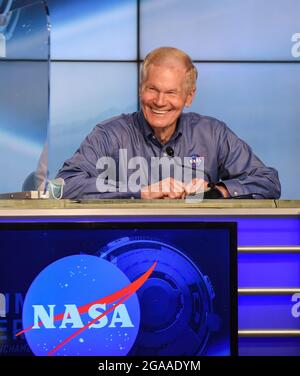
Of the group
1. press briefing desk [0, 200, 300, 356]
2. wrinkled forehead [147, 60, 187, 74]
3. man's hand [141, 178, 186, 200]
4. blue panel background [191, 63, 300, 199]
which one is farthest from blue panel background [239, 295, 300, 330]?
blue panel background [191, 63, 300, 199]

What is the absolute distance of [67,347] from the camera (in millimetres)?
1820

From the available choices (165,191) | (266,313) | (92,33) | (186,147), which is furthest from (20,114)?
(266,313)

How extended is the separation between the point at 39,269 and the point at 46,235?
82mm

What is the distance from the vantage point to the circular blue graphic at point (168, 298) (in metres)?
1.82

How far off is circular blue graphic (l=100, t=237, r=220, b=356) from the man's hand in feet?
1.58

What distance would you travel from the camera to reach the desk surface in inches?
75.1

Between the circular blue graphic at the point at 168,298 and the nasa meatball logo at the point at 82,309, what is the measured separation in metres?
0.02

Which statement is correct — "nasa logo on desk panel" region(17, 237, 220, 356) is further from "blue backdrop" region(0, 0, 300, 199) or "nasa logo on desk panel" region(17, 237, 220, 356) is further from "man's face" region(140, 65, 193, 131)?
"blue backdrop" region(0, 0, 300, 199)

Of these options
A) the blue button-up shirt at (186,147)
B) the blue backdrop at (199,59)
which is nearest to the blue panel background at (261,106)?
the blue backdrop at (199,59)

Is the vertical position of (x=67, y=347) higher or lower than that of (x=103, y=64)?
lower

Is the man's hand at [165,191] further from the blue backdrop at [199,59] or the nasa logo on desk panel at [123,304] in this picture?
the blue backdrop at [199,59]

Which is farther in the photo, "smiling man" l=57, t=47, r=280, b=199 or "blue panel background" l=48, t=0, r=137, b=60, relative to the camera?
"blue panel background" l=48, t=0, r=137, b=60

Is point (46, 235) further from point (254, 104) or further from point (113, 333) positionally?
point (254, 104)
